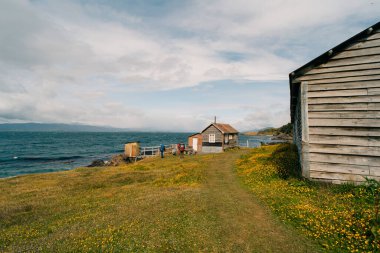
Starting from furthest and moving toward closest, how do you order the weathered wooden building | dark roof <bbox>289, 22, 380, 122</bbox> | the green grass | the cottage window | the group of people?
the cottage window, the group of people, dark roof <bbox>289, 22, 380, 122</bbox>, the weathered wooden building, the green grass

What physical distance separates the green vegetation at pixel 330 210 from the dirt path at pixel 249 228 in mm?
609

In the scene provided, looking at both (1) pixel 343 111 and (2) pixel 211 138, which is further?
(2) pixel 211 138

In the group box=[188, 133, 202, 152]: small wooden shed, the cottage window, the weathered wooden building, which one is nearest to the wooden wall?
the cottage window

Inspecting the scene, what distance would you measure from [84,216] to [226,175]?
41.8 feet

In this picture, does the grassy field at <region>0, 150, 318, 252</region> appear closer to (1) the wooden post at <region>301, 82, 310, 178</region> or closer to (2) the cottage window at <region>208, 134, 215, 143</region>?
(1) the wooden post at <region>301, 82, 310, 178</region>

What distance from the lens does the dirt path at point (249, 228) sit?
750 cm

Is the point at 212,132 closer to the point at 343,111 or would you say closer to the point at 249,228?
the point at 343,111

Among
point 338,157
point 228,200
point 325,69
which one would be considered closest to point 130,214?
point 228,200

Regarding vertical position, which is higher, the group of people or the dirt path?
the group of people

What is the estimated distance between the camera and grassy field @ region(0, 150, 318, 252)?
786 cm

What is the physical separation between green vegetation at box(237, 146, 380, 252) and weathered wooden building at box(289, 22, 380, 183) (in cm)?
112

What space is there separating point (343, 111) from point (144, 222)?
11.9 m

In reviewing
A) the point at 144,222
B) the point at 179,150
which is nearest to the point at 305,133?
the point at 144,222

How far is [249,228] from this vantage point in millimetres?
9070
